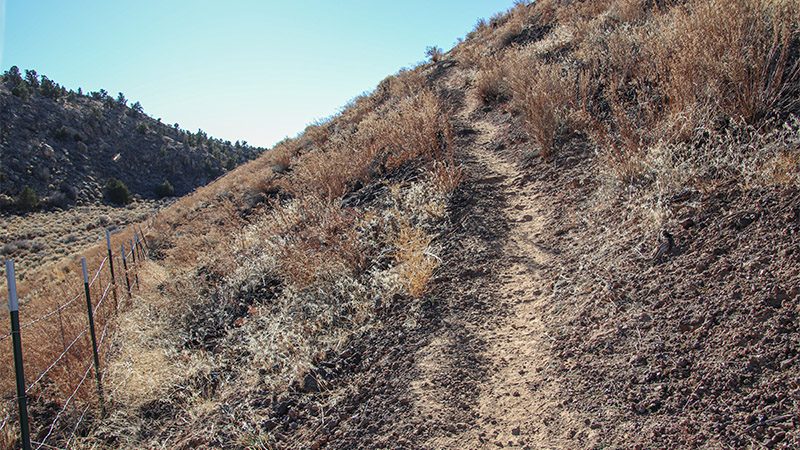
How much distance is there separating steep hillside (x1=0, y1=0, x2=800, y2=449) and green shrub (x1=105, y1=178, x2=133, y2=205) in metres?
44.2

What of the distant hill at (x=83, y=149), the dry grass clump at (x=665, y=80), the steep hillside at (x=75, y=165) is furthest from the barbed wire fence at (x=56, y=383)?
the distant hill at (x=83, y=149)

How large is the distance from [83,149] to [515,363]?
57165 millimetres

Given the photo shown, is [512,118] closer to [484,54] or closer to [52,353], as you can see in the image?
[484,54]

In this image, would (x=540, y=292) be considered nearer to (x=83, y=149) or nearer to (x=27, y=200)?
(x=27, y=200)

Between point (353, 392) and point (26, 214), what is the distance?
45717mm

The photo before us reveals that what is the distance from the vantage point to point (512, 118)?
310 inches

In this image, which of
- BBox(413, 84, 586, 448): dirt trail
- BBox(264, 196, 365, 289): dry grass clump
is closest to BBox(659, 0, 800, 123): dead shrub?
BBox(413, 84, 586, 448): dirt trail

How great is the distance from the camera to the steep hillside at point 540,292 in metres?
2.52

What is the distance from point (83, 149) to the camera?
48812 millimetres

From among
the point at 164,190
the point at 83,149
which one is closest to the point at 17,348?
the point at 164,190

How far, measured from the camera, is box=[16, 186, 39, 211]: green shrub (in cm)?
3822

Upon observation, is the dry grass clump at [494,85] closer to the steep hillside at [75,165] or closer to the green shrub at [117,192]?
the steep hillside at [75,165]

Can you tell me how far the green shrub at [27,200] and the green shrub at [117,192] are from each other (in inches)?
260

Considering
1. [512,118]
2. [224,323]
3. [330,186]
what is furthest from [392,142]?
[224,323]
